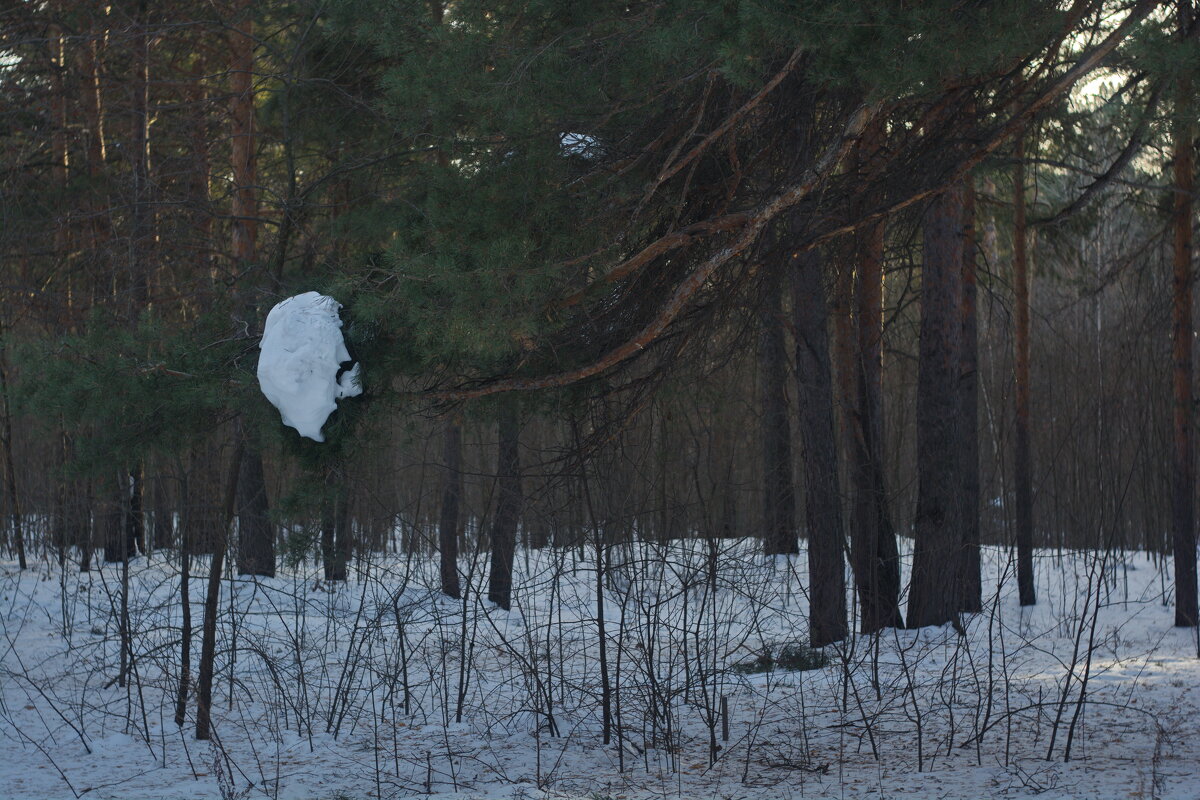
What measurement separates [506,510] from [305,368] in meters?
3.81

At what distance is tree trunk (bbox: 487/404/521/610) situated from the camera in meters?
6.54

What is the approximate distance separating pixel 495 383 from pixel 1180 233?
303 inches

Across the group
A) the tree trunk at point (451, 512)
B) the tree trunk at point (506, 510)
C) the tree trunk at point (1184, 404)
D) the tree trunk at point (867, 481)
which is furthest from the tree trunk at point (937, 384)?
the tree trunk at point (451, 512)

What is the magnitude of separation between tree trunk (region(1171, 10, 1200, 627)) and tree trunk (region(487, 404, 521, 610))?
6697 mm

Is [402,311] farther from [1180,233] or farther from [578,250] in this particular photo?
[1180,233]

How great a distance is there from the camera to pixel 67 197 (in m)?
12.8

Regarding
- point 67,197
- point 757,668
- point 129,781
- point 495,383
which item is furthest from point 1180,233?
point 67,197

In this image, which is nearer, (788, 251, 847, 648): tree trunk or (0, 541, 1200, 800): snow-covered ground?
(0, 541, 1200, 800): snow-covered ground

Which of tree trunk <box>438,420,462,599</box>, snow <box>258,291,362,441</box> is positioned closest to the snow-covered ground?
snow <box>258,291,362,441</box>

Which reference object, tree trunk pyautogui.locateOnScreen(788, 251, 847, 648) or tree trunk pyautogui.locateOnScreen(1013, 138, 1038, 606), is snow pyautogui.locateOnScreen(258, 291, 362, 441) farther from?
tree trunk pyautogui.locateOnScreen(1013, 138, 1038, 606)

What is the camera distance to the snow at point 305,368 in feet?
16.5

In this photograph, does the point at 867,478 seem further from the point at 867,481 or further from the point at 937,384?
the point at 937,384

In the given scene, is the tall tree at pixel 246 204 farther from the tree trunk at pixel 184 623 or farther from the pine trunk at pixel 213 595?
the pine trunk at pixel 213 595

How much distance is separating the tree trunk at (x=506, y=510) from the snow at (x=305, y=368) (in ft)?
3.42
